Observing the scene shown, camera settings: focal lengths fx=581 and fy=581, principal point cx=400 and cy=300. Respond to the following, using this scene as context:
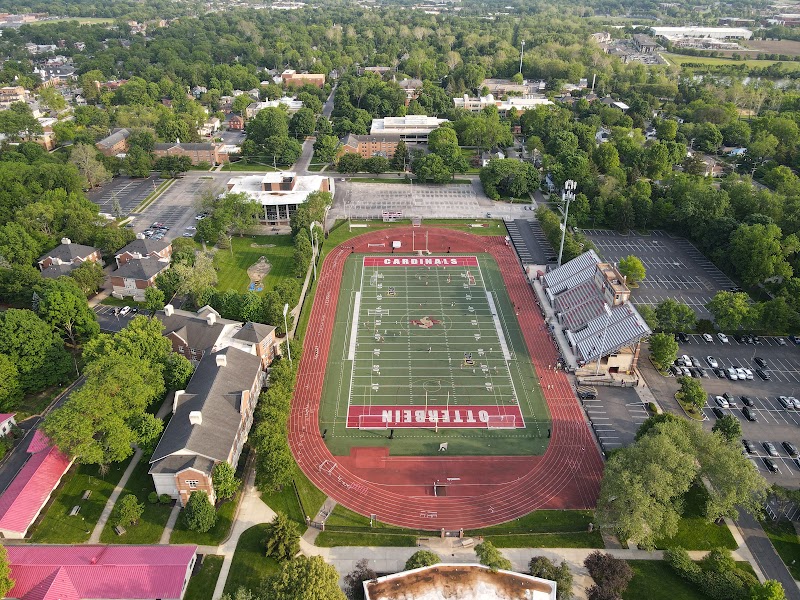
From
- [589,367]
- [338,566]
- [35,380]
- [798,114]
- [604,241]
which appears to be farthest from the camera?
[798,114]

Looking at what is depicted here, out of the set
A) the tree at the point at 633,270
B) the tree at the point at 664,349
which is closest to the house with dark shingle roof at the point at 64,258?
the tree at the point at 664,349

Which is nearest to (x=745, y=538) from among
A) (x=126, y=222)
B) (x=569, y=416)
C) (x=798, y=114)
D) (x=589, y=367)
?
(x=569, y=416)

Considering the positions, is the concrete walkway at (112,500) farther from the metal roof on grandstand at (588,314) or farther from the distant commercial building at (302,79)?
the distant commercial building at (302,79)

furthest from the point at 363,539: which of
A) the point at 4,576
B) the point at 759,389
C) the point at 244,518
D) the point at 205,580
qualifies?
the point at 759,389

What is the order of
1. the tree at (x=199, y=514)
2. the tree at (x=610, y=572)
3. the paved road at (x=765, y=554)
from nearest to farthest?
the tree at (x=610, y=572) → the paved road at (x=765, y=554) → the tree at (x=199, y=514)

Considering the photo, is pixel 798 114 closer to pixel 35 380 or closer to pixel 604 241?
pixel 604 241
